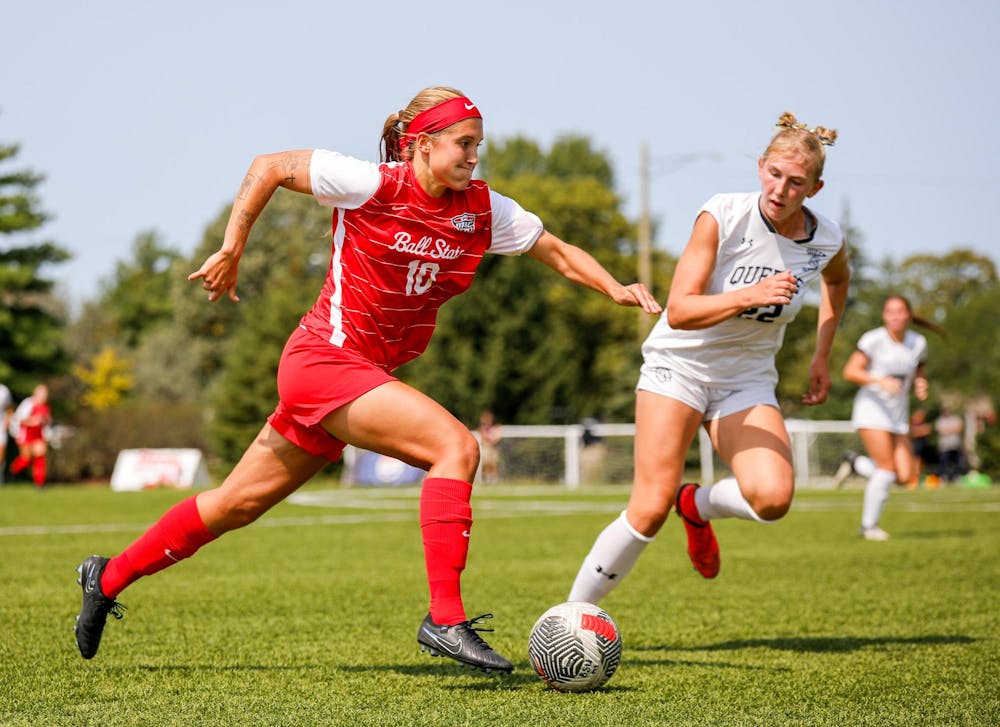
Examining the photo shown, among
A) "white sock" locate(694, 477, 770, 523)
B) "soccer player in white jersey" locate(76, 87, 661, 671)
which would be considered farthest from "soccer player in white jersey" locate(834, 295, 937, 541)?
"soccer player in white jersey" locate(76, 87, 661, 671)

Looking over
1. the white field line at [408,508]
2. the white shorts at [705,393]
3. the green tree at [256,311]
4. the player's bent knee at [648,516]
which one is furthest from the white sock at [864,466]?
the green tree at [256,311]

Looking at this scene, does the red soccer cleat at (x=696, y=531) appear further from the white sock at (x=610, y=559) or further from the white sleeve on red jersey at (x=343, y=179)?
the white sleeve on red jersey at (x=343, y=179)

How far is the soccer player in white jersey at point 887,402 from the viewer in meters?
12.6

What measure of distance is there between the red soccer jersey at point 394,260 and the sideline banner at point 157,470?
23619mm

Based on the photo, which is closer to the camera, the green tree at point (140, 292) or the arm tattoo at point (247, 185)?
the arm tattoo at point (247, 185)

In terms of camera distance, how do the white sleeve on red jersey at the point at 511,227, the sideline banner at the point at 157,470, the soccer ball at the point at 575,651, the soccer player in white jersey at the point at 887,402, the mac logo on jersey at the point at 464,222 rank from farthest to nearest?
1. the sideline banner at the point at 157,470
2. the soccer player in white jersey at the point at 887,402
3. the white sleeve on red jersey at the point at 511,227
4. the mac logo on jersey at the point at 464,222
5. the soccer ball at the point at 575,651

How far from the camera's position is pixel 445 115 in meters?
5.01

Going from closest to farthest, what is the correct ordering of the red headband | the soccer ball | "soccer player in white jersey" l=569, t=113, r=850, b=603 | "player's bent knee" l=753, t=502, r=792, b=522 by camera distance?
the soccer ball, the red headband, "soccer player in white jersey" l=569, t=113, r=850, b=603, "player's bent knee" l=753, t=502, r=792, b=522

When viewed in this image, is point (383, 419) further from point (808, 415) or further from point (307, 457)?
point (808, 415)

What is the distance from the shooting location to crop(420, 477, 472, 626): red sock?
4746 mm

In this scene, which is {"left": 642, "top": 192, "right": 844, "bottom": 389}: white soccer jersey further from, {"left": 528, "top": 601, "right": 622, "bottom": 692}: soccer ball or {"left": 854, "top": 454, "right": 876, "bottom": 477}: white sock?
{"left": 854, "top": 454, "right": 876, "bottom": 477}: white sock

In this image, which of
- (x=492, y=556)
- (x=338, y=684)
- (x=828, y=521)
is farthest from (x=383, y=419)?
(x=828, y=521)

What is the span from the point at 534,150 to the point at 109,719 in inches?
2893

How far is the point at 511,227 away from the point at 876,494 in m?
8.50
